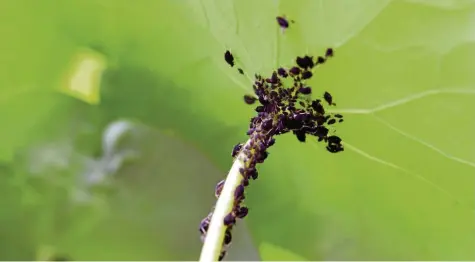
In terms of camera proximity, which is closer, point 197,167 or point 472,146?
point 472,146

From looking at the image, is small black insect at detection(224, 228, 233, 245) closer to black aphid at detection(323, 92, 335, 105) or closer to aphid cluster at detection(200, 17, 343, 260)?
aphid cluster at detection(200, 17, 343, 260)

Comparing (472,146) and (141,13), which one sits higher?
(141,13)

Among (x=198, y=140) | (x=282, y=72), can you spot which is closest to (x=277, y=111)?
(x=282, y=72)

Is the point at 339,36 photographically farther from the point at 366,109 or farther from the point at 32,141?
the point at 32,141

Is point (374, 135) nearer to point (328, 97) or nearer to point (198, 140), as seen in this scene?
point (328, 97)

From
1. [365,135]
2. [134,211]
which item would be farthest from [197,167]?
[365,135]

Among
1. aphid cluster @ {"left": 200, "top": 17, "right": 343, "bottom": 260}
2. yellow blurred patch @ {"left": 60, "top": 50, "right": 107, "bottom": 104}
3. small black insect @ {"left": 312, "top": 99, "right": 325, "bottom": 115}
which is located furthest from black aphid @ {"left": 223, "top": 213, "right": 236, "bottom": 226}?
yellow blurred patch @ {"left": 60, "top": 50, "right": 107, "bottom": 104}
